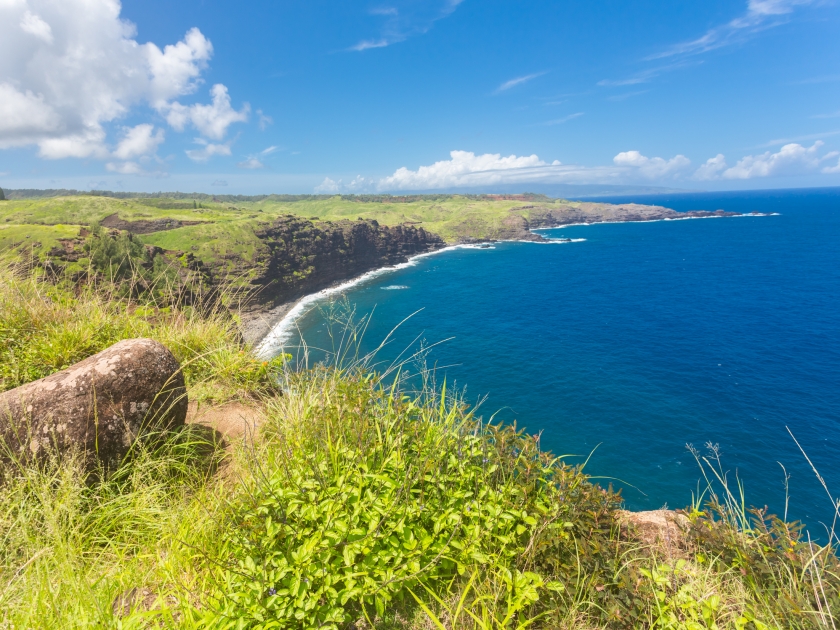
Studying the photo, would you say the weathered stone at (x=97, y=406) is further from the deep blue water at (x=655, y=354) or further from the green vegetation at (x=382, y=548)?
the deep blue water at (x=655, y=354)

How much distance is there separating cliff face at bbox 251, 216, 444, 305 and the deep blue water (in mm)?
13464

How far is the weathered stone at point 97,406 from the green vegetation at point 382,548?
0.32 m

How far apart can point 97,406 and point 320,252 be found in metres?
104

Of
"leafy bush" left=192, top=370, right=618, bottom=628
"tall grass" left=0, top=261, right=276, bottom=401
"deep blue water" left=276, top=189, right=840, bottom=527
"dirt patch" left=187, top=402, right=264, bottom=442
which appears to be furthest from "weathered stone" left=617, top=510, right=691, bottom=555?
"tall grass" left=0, top=261, right=276, bottom=401

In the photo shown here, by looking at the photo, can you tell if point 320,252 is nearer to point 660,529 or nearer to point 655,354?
point 655,354

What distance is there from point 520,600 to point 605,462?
1209 inches

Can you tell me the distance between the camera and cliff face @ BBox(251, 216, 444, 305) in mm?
87131

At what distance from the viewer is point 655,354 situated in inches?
1811

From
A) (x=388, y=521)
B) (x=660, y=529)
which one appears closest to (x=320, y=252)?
(x=660, y=529)

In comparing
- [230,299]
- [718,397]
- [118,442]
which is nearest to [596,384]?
[718,397]

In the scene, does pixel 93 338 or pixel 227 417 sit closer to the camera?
pixel 227 417

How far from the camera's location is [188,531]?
3.49 metres

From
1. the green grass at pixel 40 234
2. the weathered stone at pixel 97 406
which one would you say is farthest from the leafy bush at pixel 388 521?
the green grass at pixel 40 234

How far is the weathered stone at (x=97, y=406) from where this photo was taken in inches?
171
